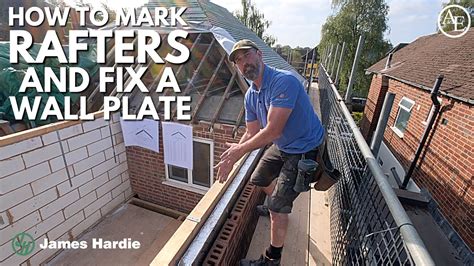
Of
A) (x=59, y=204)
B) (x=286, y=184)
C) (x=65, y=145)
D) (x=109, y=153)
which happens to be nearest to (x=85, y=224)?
(x=59, y=204)

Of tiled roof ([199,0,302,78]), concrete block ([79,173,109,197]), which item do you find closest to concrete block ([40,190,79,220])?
concrete block ([79,173,109,197])

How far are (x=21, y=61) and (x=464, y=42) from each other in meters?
11.7

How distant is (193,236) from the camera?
1312 millimetres

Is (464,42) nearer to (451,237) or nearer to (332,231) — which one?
(451,237)

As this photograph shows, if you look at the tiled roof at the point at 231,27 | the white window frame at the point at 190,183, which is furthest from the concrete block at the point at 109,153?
the tiled roof at the point at 231,27

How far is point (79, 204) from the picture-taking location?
3922mm

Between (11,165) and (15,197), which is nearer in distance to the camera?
(11,165)

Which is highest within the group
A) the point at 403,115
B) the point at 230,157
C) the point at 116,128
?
the point at 230,157

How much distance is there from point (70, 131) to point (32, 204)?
3.59 ft

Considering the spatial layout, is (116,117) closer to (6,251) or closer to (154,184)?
(154,184)

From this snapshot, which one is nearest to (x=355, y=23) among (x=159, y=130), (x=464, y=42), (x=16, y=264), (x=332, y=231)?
(x=464, y=42)

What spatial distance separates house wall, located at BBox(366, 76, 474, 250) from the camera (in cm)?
427

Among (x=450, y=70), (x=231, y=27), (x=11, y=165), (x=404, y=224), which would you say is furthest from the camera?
(x=231, y=27)

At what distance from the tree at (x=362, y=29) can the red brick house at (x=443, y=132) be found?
26.6 feet
